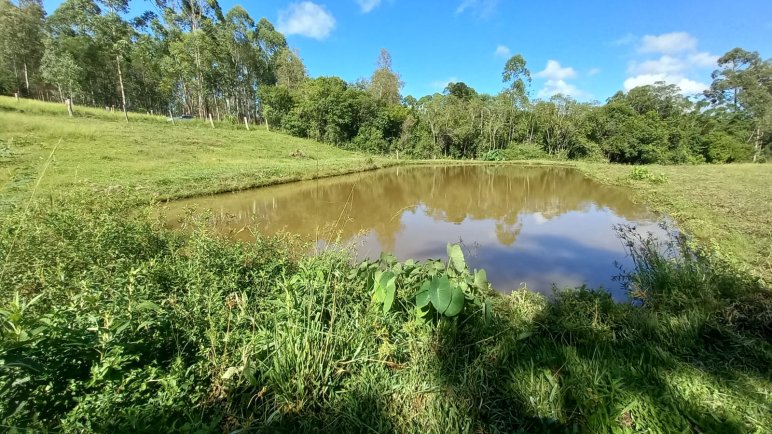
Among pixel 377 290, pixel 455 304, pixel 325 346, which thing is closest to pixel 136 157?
pixel 377 290

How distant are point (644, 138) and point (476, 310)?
41.5 metres

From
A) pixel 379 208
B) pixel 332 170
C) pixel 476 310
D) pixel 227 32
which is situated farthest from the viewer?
pixel 227 32

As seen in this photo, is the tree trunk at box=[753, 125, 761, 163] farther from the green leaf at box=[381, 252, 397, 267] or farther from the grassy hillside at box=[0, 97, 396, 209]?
the green leaf at box=[381, 252, 397, 267]

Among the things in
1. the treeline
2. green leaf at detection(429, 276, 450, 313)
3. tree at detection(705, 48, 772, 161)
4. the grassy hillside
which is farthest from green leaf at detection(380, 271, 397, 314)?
tree at detection(705, 48, 772, 161)

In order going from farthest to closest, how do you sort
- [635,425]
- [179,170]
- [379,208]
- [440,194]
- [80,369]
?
[440,194]
[179,170]
[379,208]
[635,425]
[80,369]

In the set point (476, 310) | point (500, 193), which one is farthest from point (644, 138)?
point (476, 310)

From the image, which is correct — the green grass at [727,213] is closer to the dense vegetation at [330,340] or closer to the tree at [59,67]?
the dense vegetation at [330,340]

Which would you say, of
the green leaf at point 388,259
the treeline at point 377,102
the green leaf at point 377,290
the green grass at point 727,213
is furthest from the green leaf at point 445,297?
the treeline at point 377,102

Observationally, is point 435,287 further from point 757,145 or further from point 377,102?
point 757,145

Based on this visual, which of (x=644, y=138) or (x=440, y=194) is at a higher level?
(x=644, y=138)

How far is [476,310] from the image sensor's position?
2711 mm

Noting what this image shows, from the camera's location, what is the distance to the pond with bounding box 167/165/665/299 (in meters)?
5.63

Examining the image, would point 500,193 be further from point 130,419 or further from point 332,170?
point 130,419

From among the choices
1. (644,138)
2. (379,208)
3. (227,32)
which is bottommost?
(379,208)
